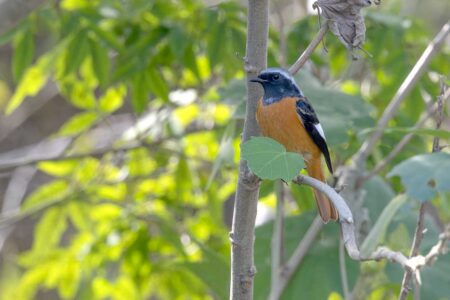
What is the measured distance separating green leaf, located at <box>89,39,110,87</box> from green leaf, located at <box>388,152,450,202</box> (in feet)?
6.09

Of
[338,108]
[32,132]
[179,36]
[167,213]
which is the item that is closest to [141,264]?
[167,213]

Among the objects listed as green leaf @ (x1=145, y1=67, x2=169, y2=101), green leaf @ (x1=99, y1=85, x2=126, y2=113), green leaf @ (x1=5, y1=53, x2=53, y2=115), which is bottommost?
green leaf @ (x1=99, y1=85, x2=126, y2=113)

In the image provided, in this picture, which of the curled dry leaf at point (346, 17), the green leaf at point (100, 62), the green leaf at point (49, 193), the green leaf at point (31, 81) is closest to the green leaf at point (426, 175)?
the curled dry leaf at point (346, 17)

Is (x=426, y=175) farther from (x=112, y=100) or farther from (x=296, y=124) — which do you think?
(x=112, y=100)

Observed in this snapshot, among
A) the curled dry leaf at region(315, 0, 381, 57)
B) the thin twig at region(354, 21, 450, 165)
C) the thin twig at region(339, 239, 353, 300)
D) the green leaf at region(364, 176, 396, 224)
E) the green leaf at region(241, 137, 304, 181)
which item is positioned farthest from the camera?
the green leaf at region(364, 176, 396, 224)

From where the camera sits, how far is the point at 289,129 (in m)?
2.92

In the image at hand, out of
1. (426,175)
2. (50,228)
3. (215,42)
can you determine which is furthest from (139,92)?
(426,175)

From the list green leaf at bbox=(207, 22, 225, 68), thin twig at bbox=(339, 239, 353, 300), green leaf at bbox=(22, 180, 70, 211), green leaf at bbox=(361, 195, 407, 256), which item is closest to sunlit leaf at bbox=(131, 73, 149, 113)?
green leaf at bbox=(207, 22, 225, 68)

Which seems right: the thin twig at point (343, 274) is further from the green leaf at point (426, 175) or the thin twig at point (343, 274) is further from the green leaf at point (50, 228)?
the green leaf at point (50, 228)

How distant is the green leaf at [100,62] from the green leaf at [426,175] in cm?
186

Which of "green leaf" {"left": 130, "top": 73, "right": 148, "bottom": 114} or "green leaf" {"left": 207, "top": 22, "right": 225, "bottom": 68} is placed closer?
"green leaf" {"left": 207, "top": 22, "right": 225, "bottom": 68}

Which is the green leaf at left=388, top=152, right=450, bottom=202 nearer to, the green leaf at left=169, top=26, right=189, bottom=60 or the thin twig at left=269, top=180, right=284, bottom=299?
the thin twig at left=269, top=180, right=284, bottom=299

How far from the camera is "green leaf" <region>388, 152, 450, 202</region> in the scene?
2.42m

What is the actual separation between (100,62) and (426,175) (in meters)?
2.01
